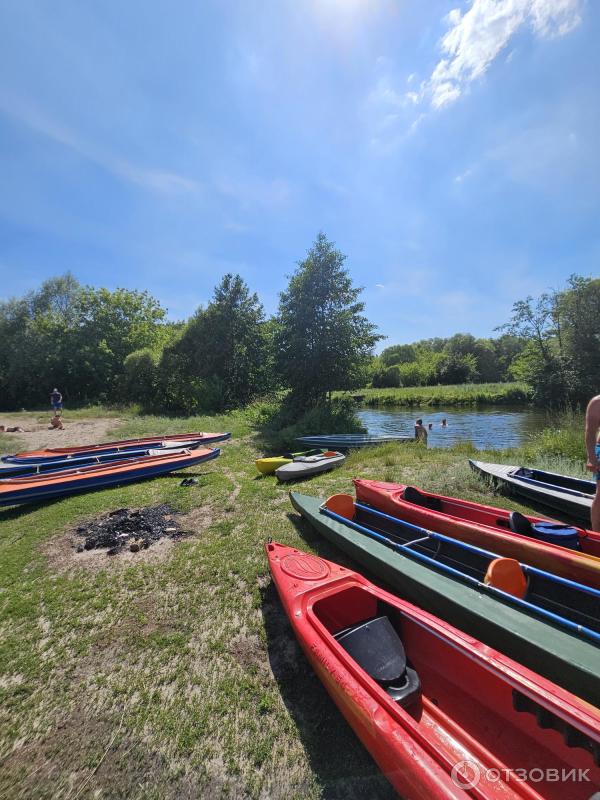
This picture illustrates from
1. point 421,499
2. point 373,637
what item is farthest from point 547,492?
point 373,637

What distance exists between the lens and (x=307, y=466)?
7.79 m

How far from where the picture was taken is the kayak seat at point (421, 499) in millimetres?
4891

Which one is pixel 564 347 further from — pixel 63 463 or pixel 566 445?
A: pixel 63 463

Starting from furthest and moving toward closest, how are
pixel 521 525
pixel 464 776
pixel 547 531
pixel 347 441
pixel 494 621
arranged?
pixel 347 441
pixel 521 525
pixel 547 531
pixel 494 621
pixel 464 776

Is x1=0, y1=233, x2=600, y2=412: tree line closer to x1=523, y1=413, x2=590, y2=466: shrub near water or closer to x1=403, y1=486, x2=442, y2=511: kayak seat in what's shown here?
x1=523, y1=413, x2=590, y2=466: shrub near water

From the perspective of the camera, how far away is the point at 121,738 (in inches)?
85.1

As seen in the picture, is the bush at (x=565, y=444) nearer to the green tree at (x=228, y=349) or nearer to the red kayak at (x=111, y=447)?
the red kayak at (x=111, y=447)

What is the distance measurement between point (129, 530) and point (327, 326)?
42.2ft

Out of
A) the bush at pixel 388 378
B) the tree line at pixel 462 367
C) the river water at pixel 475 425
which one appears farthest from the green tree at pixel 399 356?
the river water at pixel 475 425

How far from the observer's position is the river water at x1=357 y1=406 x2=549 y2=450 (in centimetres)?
1586

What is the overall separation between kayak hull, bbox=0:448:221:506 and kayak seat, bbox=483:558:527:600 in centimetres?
706

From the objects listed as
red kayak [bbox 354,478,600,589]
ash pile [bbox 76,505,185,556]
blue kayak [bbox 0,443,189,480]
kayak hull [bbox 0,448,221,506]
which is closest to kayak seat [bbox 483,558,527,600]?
red kayak [bbox 354,478,600,589]

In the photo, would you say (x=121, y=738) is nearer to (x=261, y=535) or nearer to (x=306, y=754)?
(x=306, y=754)

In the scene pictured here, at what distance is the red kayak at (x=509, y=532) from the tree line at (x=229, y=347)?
37.1ft
